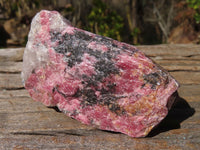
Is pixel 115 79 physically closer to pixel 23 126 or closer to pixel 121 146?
pixel 121 146

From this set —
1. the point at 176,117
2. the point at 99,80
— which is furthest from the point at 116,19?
the point at 99,80

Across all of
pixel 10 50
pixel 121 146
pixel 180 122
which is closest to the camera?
pixel 121 146

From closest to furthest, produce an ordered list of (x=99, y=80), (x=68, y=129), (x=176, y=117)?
(x=99, y=80), (x=68, y=129), (x=176, y=117)

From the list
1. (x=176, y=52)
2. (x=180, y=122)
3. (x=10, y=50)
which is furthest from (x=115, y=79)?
(x=10, y=50)

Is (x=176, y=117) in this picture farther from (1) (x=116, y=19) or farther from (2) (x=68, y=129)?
Answer: (1) (x=116, y=19)

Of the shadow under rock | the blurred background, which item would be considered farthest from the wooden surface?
the blurred background

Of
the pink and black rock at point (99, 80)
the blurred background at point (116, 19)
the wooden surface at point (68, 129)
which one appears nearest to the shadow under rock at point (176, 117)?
the wooden surface at point (68, 129)
